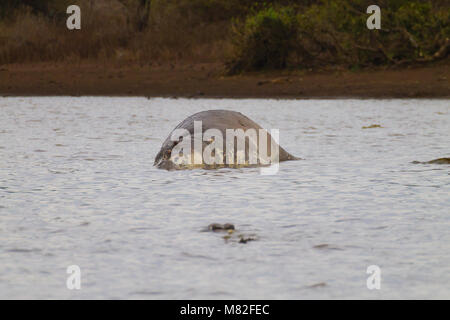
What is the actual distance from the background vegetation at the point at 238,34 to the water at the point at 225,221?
9096 mm

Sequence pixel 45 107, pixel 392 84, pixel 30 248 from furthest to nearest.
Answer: pixel 392 84, pixel 45 107, pixel 30 248

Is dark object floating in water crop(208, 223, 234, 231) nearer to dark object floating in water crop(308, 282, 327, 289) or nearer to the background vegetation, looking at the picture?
dark object floating in water crop(308, 282, 327, 289)

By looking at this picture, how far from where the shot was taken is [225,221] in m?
5.79

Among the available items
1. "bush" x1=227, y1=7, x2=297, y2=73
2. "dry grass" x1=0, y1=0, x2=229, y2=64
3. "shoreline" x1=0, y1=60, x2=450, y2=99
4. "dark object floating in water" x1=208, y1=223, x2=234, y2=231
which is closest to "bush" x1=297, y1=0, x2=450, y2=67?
"bush" x1=227, y1=7, x2=297, y2=73

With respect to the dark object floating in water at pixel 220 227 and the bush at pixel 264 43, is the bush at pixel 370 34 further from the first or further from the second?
the dark object floating in water at pixel 220 227

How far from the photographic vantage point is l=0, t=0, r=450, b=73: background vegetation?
20.1 m

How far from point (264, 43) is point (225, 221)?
15.6 m

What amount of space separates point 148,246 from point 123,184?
97.1 inches

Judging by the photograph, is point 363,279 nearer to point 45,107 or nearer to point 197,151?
point 197,151

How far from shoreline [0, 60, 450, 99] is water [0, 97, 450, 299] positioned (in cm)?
664

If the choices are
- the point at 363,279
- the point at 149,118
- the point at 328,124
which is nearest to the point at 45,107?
the point at 149,118

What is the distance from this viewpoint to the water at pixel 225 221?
4.28 metres

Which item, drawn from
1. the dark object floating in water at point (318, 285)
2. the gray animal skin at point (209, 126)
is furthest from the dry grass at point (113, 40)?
the dark object floating in water at point (318, 285)

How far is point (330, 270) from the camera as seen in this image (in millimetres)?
4477
